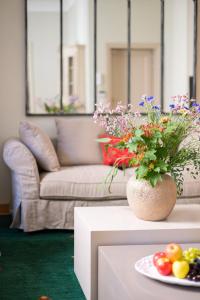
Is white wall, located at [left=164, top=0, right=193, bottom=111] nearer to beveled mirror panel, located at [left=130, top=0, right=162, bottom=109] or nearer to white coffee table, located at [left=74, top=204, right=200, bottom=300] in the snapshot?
beveled mirror panel, located at [left=130, top=0, right=162, bottom=109]

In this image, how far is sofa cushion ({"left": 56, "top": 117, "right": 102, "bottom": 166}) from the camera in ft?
16.1

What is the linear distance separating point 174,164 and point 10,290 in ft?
3.49

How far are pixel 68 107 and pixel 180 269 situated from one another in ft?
10.9

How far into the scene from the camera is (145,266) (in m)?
2.20

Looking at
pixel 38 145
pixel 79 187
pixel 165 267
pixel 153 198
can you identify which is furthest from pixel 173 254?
pixel 38 145

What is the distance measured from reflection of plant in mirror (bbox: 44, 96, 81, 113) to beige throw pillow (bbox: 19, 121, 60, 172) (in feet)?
2.22

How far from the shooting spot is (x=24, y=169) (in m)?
4.26

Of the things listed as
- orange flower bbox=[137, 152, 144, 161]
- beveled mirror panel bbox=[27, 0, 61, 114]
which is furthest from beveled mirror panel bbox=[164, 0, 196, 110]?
orange flower bbox=[137, 152, 144, 161]

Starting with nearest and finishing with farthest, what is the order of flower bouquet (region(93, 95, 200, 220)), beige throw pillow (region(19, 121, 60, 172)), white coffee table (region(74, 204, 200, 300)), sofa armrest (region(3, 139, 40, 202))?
1. white coffee table (region(74, 204, 200, 300))
2. flower bouquet (region(93, 95, 200, 220))
3. sofa armrest (region(3, 139, 40, 202))
4. beige throw pillow (region(19, 121, 60, 172))

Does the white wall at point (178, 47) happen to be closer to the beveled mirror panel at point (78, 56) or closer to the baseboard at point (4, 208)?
the beveled mirror panel at point (78, 56)

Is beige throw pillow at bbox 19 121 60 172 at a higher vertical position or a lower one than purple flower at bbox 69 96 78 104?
lower

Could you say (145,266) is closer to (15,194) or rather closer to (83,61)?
(15,194)

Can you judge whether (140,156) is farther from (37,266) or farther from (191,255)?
(37,266)

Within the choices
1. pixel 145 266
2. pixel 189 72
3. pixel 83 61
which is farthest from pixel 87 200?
pixel 145 266
